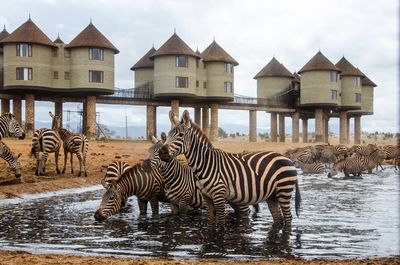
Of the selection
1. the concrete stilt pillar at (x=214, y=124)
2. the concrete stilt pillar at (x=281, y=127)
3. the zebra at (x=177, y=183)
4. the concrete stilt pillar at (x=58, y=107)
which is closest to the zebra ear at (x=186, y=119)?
the zebra at (x=177, y=183)

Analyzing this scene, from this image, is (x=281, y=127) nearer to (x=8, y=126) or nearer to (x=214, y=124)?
(x=214, y=124)

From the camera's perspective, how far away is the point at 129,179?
1245 centimetres

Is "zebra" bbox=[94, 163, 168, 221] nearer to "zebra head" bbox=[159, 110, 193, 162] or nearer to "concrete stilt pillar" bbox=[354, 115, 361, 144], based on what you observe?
"zebra head" bbox=[159, 110, 193, 162]

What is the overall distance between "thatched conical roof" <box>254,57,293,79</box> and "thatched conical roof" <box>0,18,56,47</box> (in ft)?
109

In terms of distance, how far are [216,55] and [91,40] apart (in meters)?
16.4

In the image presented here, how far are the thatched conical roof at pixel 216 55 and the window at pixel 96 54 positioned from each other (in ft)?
46.3

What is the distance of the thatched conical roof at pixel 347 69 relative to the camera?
249 ft

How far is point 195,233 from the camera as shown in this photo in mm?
11086

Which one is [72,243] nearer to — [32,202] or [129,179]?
[129,179]

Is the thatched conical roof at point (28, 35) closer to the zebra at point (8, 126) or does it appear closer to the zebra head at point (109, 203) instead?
the zebra at point (8, 126)

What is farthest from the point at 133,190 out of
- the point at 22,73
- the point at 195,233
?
the point at 22,73

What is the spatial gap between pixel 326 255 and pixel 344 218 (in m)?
→ 4.60

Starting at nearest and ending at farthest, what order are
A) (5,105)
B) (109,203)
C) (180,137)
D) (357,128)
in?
(180,137) < (109,203) < (5,105) < (357,128)

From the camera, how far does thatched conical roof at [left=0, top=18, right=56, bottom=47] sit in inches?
1954
